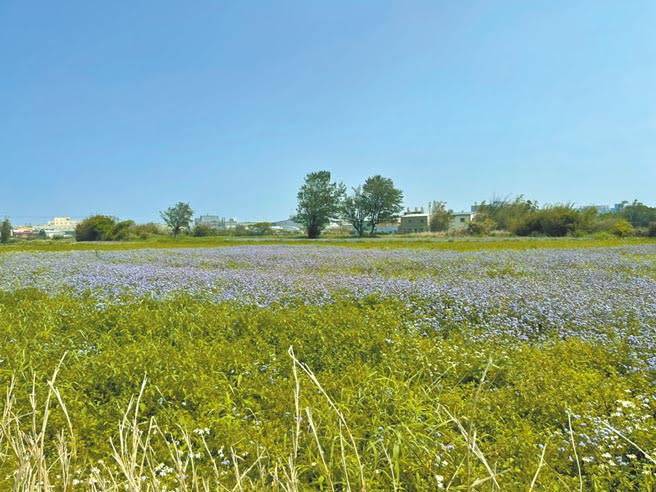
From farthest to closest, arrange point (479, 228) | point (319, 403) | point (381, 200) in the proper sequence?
point (381, 200) < point (479, 228) < point (319, 403)

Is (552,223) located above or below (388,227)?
below

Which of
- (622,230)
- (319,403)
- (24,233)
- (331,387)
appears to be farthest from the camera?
(24,233)

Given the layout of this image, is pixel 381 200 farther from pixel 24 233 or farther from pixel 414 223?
pixel 24 233

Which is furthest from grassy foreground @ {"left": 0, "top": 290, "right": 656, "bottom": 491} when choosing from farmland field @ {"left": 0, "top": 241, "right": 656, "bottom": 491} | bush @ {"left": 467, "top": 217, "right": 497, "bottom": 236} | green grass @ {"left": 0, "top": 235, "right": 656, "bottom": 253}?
bush @ {"left": 467, "top": 217, "right": 497, "bottom": 236}

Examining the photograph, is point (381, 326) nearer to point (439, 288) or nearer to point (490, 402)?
point (490, 402)

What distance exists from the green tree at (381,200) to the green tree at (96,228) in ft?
172

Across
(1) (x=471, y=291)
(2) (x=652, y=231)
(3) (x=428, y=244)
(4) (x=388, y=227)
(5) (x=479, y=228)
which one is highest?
(4) (x=388, y=227)

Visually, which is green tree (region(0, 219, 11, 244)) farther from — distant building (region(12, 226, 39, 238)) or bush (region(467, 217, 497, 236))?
bush (region(467, 217, 497, 236))

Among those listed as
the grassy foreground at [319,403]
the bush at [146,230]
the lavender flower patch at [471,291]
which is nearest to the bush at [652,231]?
the lavender flower patch at [471,291]

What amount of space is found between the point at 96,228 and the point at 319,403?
69.7 m

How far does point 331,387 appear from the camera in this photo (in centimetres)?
428

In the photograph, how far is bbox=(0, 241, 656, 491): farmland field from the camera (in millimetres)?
2705

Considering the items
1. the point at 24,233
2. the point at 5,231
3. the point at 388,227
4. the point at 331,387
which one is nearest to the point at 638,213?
the point at 388,227

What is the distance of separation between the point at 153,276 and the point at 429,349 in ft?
29.4
